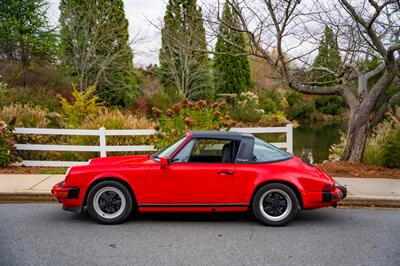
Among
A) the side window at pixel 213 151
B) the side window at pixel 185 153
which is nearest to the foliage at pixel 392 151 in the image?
the side window at pixel 213 151

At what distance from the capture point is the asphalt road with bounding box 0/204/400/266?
4875 millimetres

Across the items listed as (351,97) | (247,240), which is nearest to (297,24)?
(351,97)

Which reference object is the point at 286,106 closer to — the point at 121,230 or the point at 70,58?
the point at 70,58

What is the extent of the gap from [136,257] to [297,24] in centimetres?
816

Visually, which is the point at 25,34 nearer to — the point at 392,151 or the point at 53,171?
the point at 53,171

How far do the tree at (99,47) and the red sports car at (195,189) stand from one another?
74.8 ft

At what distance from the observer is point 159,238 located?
5625 mm

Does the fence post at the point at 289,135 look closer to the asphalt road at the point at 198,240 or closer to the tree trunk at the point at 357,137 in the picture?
the tree trunk at the point at 357,137

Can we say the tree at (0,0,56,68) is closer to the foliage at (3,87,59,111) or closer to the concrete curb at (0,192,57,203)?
the foliage at (3,87,59,111)

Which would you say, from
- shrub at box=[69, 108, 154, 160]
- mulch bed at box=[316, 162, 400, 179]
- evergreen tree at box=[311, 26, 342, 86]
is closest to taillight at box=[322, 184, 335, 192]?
mulch bed at box=[316, 162, 400, 179]

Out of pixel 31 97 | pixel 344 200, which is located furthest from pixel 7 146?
pixel 31 97

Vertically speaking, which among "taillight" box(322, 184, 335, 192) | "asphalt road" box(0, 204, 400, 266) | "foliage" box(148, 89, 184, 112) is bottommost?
"asphalt road" box(0, 204, 400, 266)

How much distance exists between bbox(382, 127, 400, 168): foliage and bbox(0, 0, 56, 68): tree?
2119 centimetres

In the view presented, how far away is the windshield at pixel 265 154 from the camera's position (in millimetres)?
6434
